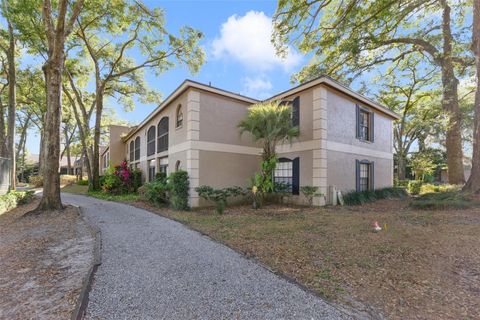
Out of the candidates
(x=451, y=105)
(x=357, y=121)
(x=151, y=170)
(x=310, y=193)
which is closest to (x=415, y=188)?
(x=451, y=105)

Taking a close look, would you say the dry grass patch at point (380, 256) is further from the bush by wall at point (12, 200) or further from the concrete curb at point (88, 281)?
the bush by wall at point (12, 200)

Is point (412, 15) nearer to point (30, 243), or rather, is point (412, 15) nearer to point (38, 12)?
point (30, 243)

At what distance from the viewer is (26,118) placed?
28.2 meters

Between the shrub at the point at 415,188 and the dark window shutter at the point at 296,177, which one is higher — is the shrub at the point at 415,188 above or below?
below

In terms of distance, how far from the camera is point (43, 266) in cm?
379

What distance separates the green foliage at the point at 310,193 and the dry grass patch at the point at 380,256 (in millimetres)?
2422

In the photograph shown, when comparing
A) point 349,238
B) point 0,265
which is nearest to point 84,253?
point 0,265

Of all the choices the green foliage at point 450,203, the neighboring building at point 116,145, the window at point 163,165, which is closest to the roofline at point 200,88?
the window at point 163,165

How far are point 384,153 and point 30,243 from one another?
50.2 feet

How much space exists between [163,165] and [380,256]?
11.4 meters

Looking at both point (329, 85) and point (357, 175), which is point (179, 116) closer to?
point (329, 85)

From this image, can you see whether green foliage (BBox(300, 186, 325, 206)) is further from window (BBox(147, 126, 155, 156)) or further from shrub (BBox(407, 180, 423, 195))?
window (BBox(147, 126, 155, 156))

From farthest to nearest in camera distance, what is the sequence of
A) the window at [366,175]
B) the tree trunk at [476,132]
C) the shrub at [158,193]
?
1. the window at [366,175]
2. the shrub at [158,193]
3. the tree trunk at [476,132]

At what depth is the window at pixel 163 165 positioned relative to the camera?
12.8m
